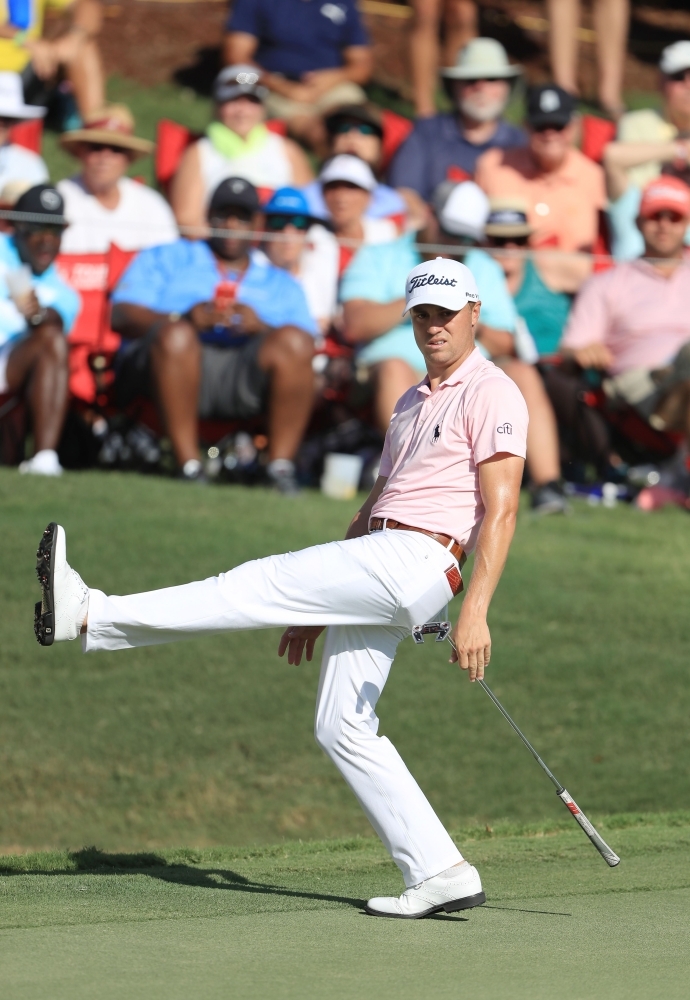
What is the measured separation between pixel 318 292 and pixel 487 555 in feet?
22.5

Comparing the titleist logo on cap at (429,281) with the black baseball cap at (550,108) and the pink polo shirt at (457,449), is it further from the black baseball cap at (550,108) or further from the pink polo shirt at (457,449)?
the black baseball cap at (550,108)

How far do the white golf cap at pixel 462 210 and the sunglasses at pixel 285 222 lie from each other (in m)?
0.96

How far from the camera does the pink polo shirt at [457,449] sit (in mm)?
4543

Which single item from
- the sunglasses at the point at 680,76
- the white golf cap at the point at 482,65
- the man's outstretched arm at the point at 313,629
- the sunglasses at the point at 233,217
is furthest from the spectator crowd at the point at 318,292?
the man's outstretched arm at the point at 313,629

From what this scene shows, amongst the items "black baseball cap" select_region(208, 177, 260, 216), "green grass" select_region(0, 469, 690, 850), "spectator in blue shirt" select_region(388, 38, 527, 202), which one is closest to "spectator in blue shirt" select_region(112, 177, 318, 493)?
"black baseball cap" select_region(208, 177, 260, 216)

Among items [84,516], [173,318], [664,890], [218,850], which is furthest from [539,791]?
[173,318]

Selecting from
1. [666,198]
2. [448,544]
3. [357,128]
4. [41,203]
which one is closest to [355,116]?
[357,128]

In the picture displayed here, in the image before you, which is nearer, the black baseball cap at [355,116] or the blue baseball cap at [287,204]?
the blue baseball cap at [287,204]

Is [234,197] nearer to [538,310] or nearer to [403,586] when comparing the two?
[538,310]

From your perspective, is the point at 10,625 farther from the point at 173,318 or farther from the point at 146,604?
the point at 146,604

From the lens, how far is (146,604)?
454 centimetres

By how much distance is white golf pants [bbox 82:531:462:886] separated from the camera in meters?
4.52

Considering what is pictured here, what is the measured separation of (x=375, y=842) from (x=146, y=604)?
2.32 metres

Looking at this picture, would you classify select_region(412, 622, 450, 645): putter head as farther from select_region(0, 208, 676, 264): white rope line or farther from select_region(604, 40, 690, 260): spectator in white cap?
select_region(604, 40, 690, 260): spectator in white cap
